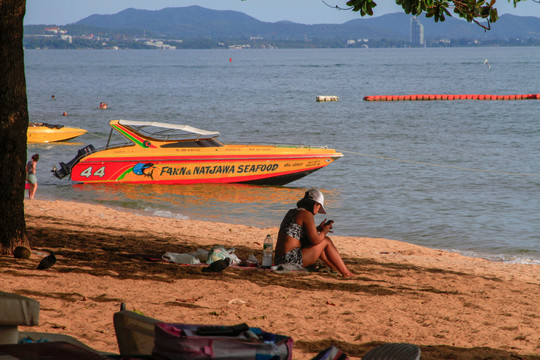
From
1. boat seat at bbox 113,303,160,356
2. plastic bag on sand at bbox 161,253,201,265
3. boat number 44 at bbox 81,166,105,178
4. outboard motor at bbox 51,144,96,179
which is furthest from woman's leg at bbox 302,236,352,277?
outboard motor at bbox 51,144,96,179

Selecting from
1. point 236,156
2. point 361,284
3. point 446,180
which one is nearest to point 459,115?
point 446,180

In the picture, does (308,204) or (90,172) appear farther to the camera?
(90,172)

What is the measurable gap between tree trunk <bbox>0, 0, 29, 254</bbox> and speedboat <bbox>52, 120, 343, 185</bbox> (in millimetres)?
10638

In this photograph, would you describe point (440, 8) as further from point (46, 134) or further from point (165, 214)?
point (46, 134)

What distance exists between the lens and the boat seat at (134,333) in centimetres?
355

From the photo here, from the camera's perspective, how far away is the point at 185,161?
60.4ft

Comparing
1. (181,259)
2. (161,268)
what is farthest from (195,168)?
(161,268)

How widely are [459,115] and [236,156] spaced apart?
32.5 m

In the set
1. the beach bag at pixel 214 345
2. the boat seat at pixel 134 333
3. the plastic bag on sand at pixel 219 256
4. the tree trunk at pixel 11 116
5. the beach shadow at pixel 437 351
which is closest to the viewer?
the beach bag at pixel 214 345

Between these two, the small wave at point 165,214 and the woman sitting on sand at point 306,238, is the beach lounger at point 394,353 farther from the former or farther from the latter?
the small wave at point 165,214

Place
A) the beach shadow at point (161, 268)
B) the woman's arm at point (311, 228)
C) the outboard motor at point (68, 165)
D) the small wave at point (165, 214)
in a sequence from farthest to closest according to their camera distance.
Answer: the outboard motor at point (68, 165) → the small wave at point (165, 214) → the woman's arm at point (311, 228) → the beach shadow at point (161, 268)

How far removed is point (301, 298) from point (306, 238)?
3.99ft

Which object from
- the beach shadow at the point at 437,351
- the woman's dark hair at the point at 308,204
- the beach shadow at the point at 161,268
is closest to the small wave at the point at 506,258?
the beach shadow at the point at 161,268

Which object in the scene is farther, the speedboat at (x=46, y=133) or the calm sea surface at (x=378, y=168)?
the speedboat at (x=46, y=133)
